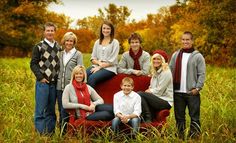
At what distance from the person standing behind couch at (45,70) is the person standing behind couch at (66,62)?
0.07 meters

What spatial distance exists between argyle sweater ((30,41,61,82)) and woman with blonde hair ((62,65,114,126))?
34 centimetres

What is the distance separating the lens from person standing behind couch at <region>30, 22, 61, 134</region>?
22.1ft

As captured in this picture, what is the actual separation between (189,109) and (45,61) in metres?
2.09

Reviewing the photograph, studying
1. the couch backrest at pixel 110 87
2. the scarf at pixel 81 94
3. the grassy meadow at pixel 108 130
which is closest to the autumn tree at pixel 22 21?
the grassy meadow at pixel 108 130

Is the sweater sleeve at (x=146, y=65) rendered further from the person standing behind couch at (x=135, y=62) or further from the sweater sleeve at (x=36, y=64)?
the sweater sleeve at (x=36, y=64)

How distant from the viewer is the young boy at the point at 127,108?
6.42 meters

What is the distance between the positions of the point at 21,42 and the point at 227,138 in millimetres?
21153

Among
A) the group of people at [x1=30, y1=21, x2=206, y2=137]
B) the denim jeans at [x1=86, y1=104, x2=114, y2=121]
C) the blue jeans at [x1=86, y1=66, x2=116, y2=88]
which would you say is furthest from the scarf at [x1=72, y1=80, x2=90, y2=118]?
the blue jeans at [x1=86, y1=66, x2=116, y2=88]

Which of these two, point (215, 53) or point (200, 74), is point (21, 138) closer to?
point (200, 74)

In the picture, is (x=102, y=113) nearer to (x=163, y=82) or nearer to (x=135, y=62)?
(x=163, y=82)

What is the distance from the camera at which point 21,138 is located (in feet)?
21.0

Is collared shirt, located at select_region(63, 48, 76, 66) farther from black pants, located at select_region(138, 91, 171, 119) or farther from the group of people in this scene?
black pants, located at select_region(138, 91, 171, 119)

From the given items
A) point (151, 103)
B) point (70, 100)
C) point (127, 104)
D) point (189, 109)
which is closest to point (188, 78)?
point (189, 109)

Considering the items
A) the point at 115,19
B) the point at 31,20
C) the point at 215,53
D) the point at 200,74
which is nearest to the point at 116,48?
the point at 200,74
